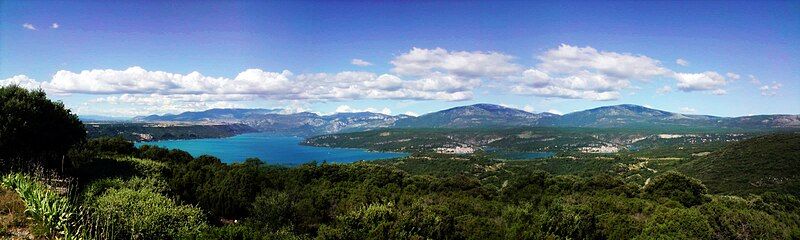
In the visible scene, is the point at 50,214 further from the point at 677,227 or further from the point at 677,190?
the point at 677,190

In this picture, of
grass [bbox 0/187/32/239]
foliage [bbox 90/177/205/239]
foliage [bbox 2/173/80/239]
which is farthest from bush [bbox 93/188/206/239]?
grass [bbox 0/187/32/239]

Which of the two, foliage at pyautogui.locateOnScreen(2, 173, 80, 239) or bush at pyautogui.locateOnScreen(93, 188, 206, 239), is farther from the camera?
bush at pyautogui.locateOnScreen(93, 188, 206, 239)

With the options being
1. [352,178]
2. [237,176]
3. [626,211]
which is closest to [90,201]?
[237,176]

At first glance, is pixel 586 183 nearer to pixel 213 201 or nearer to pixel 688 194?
pixel 688 194

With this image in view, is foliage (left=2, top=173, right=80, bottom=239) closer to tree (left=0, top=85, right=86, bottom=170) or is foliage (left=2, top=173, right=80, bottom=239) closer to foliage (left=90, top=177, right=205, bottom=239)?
foliage (left=90, top=177, right=205, bottom=239)

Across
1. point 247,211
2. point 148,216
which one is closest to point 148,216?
point 148,216

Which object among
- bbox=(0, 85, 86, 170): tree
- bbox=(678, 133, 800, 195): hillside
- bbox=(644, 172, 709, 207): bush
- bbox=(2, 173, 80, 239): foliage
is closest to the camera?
bbox=(2, 173, 80, 239): foliage
